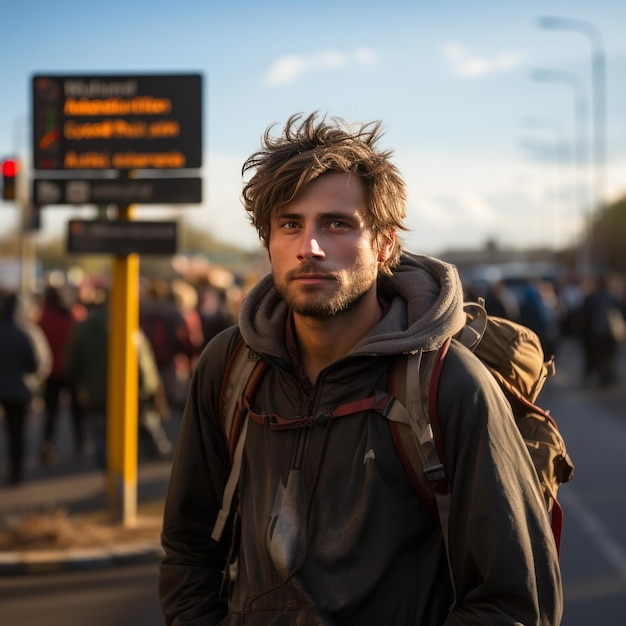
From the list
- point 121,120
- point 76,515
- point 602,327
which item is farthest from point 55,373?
point 602,327

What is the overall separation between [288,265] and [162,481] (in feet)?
28.7

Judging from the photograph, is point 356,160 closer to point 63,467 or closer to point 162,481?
point 162,481

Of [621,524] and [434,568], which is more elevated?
[434,568]

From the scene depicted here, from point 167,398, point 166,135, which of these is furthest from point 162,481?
point 166,135

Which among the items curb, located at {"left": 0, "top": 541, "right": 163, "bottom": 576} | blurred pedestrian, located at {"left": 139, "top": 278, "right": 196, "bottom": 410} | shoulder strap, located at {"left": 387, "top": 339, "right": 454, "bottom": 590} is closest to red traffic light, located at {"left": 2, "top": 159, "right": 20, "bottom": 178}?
blurred pedestrian, located at {"left": 139, "top": 278, "right": 196, "bottom": 410}

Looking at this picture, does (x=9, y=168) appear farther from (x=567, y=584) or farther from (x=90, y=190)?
(x=567, y=584)

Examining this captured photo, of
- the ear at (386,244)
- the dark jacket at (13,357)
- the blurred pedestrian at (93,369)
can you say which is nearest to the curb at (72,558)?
the blurred pedestrian at (93,369)

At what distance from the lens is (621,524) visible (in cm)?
894

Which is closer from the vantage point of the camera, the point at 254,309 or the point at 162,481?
the point at 254,309

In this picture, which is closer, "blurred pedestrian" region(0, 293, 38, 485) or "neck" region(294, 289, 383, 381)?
"neck" region(294, 289, 383, 381)

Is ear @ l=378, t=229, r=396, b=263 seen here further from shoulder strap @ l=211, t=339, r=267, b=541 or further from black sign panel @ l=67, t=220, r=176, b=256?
black sign panel @ l=67, t=220, r=176, b=256

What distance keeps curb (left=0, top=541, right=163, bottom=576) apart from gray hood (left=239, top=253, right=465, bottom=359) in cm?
525

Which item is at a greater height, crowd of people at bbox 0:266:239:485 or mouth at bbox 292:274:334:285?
mouth at bbox 292:274:334:285

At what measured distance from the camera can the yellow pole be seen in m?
8.74
